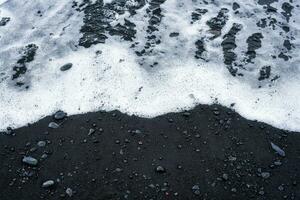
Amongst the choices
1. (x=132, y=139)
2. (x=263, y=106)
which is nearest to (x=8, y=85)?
(x=132, y=139)

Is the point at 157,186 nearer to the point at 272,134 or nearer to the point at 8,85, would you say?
the point at 272,134

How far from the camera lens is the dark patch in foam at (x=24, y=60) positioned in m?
14.2

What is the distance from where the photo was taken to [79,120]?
40.7ft

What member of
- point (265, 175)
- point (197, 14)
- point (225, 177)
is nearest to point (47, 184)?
point (225, 177)

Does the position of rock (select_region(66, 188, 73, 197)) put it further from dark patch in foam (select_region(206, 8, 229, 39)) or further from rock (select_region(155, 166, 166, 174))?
→ dark patch in foam (select_region(206, 8, 229, 39))

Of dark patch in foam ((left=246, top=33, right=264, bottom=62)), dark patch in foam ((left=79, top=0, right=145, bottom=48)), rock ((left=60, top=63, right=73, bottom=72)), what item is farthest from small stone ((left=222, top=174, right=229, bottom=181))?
rock ((left=60, top=63, right=73, bottom=72))

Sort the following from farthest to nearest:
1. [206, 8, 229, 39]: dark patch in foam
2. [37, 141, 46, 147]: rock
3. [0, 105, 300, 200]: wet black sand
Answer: [206, 8, 229, 39]: dark patch in foam → [37, 141, 46, 147]: rock → [0, 105, 300, 200]: wet black sand

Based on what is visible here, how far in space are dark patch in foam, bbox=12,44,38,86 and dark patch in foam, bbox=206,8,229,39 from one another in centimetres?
796

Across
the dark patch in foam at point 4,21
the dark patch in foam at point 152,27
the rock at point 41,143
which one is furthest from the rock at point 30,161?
the dark patch in foam at point 4,21

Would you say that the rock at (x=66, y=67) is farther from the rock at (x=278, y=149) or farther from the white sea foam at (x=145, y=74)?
the rock at (x=278, y=149)

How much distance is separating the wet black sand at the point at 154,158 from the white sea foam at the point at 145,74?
614mm

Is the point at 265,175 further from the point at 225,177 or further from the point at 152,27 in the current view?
the point at 152,27

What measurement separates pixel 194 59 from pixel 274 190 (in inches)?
247

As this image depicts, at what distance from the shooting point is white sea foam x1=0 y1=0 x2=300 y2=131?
508 inches
